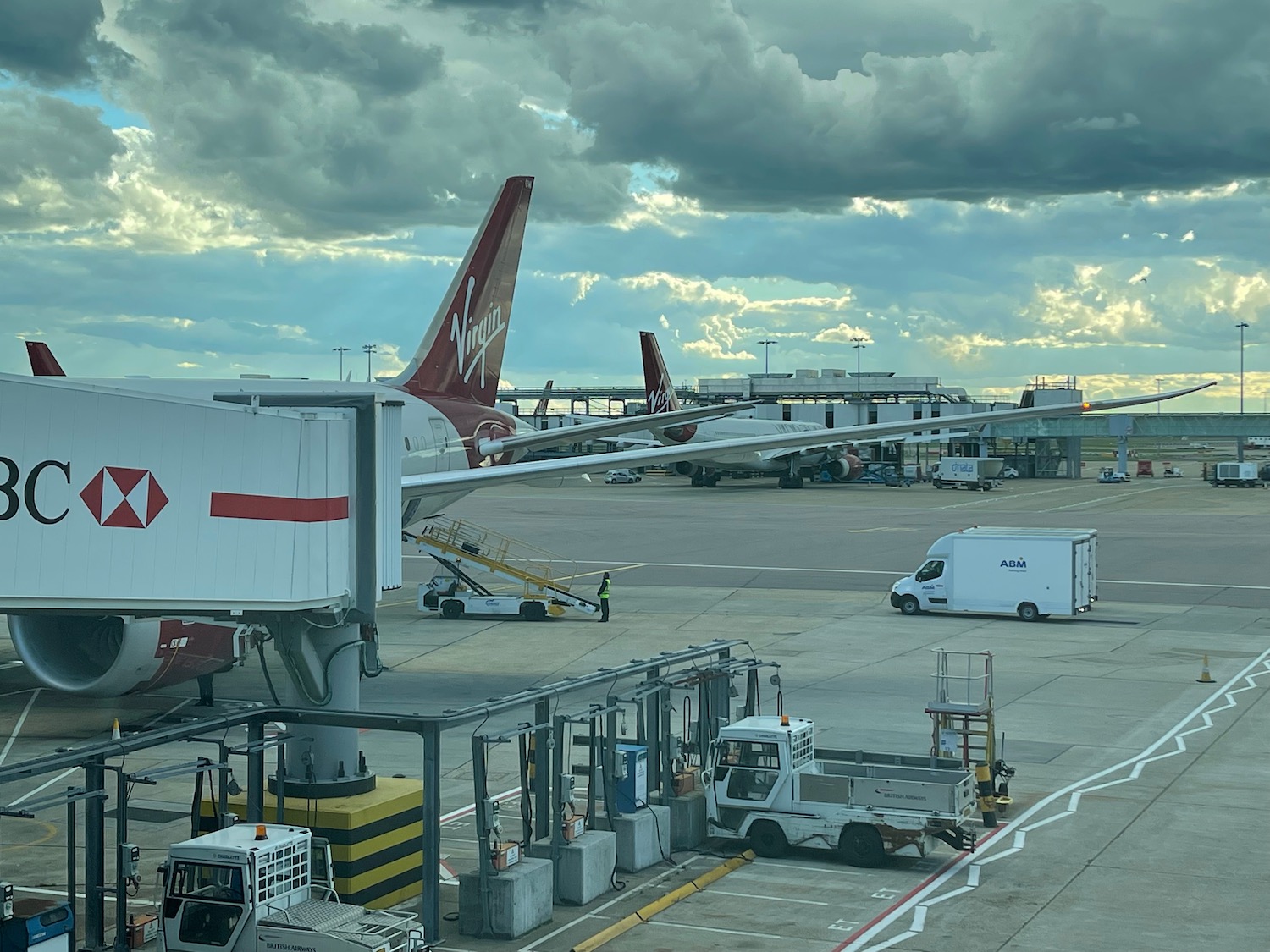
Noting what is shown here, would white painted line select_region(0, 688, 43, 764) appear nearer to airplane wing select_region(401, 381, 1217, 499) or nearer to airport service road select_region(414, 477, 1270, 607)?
airplane wing select_region(401, 381, 1217, 499)

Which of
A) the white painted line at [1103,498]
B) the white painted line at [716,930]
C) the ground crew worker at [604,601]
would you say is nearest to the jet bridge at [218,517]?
the white painted line at [716,930]

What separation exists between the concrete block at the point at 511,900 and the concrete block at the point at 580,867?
24.7 inches

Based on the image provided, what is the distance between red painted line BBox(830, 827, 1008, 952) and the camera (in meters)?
17.4

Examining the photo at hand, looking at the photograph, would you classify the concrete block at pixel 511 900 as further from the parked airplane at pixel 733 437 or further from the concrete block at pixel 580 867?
the parked airplane at pixel 733 437

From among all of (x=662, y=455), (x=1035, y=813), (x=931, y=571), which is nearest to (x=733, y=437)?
(x=931, y=571)

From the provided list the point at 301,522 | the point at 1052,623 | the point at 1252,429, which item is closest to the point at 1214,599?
the point at 1052,623

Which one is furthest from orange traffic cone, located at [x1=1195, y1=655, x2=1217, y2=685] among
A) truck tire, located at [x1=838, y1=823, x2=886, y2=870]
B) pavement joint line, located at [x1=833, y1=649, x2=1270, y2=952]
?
truck tire, located at [x1=838, y1=823, x2=886, y2=870]

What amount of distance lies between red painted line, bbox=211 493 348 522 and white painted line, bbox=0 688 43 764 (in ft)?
43.5

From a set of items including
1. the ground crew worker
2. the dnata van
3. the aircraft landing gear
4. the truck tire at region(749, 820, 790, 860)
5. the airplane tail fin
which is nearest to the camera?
the truck tire at region(749, 820, 790, 860)

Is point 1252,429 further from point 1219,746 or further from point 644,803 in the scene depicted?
point 644,803

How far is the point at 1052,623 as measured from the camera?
4578 centimetres

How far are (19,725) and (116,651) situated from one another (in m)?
2.74

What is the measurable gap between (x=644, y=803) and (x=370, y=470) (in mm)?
6699

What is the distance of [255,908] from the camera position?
15359 mm
